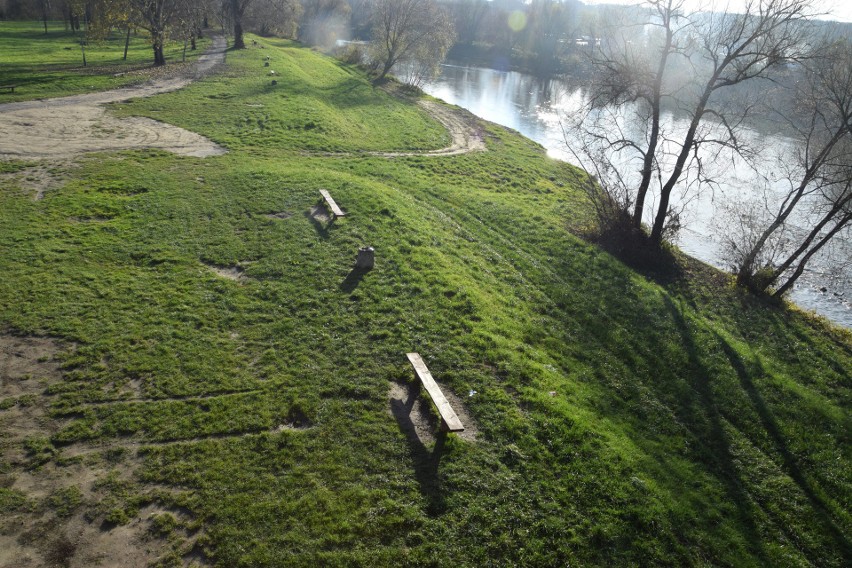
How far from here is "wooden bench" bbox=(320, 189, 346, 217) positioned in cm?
1831

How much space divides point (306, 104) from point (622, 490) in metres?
32.1

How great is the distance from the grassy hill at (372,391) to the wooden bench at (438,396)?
15.5 inches

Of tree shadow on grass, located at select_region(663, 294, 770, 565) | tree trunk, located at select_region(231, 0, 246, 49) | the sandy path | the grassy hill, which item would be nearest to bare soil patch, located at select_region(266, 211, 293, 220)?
the grassy hill

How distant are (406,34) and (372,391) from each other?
52.3 m

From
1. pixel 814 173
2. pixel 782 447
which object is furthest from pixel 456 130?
pixel 782 447

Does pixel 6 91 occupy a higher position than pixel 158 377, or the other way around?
pixel 6 91

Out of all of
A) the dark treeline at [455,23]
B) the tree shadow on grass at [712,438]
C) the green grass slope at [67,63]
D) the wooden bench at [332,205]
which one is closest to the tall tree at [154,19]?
the green grass slope at [67,63]

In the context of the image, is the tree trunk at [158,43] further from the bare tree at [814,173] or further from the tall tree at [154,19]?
the bare tree at [814,173]

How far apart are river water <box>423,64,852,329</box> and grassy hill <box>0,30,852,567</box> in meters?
5.34

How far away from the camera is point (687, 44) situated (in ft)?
67.3

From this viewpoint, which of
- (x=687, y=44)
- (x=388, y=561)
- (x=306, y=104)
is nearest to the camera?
(x=388, y=561)

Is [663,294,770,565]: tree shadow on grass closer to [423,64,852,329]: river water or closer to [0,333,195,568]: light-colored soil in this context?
[0,333,195,568]: light-colored soil

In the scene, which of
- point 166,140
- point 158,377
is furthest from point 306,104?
point 158,377

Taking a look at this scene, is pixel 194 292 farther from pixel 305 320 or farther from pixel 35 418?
pixel 35 418
